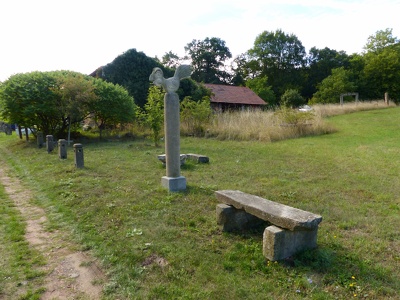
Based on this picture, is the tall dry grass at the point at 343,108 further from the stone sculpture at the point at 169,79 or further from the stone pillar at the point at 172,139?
the stone pillar at the point at 172,139

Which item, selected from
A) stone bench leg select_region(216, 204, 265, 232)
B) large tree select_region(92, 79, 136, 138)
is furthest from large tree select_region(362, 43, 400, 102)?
stone bench leg select_region(216, 204, 265, 232)

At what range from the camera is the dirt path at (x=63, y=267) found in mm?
2863

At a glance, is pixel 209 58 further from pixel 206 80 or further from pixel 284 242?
pixel 284 242

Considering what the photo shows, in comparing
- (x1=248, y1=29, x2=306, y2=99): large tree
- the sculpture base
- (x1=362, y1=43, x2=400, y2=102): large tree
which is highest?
(x1=248, y1=29, x2=306, y2=99): large tree

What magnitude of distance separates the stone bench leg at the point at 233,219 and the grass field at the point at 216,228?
145 mm

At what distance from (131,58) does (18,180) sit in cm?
1671

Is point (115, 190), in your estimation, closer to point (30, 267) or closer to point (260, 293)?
point (30, 267)

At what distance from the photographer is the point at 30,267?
10.9 feet

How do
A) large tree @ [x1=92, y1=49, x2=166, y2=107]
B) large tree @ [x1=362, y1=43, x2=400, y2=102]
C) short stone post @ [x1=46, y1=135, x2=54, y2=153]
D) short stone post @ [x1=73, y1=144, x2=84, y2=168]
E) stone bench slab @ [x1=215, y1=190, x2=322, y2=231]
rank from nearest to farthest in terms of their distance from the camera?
stone bench slab @ [x1=215, y1=190, x2=322, y2=231], short stone post @ [x1=73, y1=144, x2=84, y2=168], short stone post @ [x1=46, y1=135, x2=54, y2=153], large tree @ [x1=92, y1=49, x2=166, y2=107], large tree @ [x1=362, y1=43, x2=400, y2=102]

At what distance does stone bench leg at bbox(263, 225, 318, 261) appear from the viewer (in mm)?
3105

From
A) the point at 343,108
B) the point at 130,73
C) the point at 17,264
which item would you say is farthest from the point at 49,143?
the point at 343,108

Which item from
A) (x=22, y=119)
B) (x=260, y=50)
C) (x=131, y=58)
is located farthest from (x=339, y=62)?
(x=22, y=119)

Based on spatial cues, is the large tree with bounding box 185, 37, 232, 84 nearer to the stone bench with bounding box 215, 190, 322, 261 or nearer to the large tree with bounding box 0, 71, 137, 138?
the large tree with bounding box 0, 71, 137, 138

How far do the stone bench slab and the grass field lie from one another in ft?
1.31
